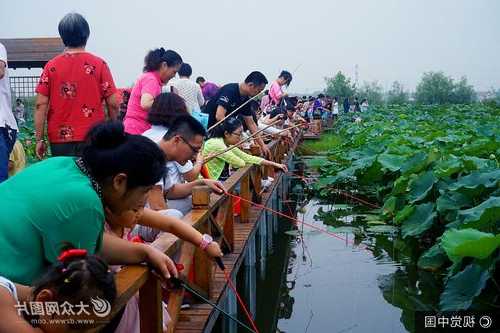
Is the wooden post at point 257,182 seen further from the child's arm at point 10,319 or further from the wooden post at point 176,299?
the child's arm at point 10,319

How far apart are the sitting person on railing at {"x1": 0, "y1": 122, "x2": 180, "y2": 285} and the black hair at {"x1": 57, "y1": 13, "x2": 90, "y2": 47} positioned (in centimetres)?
226

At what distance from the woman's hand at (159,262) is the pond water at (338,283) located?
96.3 inches

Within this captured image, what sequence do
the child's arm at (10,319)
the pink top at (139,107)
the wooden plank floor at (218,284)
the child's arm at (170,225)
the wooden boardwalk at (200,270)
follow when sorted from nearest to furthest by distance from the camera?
the child's arm at (10,319) < the wooden boardwalk at (200,270) < the child's arm at (170,225) < the wooden plank floor at (218,284) < the pink top at (139,107)

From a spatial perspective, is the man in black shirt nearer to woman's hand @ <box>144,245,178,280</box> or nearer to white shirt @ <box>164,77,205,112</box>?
white shirt @ <box>164,77,205,112</box>

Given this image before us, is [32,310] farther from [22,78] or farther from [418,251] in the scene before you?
[22,78]

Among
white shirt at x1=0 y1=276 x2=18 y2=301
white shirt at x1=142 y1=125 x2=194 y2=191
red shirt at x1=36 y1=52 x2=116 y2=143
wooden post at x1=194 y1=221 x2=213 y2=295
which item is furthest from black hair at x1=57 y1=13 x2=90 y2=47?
white shirt at x1=0 y1=276 x2=18 y2=301

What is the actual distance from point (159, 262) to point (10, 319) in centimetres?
73

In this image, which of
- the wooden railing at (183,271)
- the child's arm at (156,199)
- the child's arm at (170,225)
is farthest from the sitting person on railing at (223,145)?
the child's arm at (170,225)

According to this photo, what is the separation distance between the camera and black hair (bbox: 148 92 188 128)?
3.90 metres

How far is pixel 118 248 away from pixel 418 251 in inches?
206

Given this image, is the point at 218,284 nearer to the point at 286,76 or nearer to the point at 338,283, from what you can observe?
the point at 338,283

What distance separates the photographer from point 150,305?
2.49 meters

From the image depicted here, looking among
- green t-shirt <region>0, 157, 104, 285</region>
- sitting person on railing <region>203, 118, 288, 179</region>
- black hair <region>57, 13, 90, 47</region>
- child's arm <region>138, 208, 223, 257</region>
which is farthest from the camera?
sitting person on railing <region>203, 118, 288, 179</region>

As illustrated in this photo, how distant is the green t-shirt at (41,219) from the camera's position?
1866 millimetres
